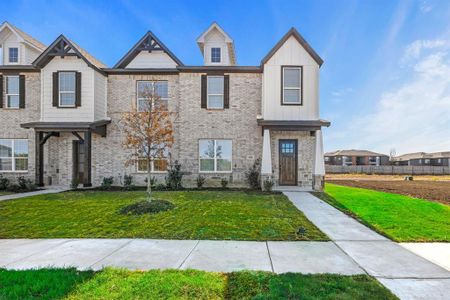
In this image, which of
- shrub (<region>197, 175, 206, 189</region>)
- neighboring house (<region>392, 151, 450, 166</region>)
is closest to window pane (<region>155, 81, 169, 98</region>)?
shrub (<region>197, 175, 206, 189</region>)

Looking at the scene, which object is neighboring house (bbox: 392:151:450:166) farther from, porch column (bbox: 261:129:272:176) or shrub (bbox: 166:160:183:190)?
shrub (bbox: 166:160:183:190)

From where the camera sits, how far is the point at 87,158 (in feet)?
49.4

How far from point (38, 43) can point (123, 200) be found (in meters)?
14.6

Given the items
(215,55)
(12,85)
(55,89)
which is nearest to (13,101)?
(12,85)

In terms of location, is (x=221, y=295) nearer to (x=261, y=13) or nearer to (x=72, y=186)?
(x=72, y=186)

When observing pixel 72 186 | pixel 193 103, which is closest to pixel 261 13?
pixel 193 103

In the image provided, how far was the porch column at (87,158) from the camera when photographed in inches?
584

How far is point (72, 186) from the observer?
50.5 feet

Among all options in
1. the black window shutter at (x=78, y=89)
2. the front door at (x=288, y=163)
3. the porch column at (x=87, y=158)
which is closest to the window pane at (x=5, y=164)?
the porch column at (x=87, y=158)

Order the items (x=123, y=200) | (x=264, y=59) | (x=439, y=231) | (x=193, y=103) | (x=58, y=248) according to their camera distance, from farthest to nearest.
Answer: (x=193, y=103) < (x=264, y=59) < (x=123, y=200) < (x=439, y=231) < (x=58, y=248)

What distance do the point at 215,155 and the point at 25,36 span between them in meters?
14.9

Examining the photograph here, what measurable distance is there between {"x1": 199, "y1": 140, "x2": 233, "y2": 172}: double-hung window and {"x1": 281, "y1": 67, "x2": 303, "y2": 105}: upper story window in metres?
4.14

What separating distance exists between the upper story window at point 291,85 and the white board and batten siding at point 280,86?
0.24 meters

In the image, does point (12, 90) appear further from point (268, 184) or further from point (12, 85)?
point (268, 184)
